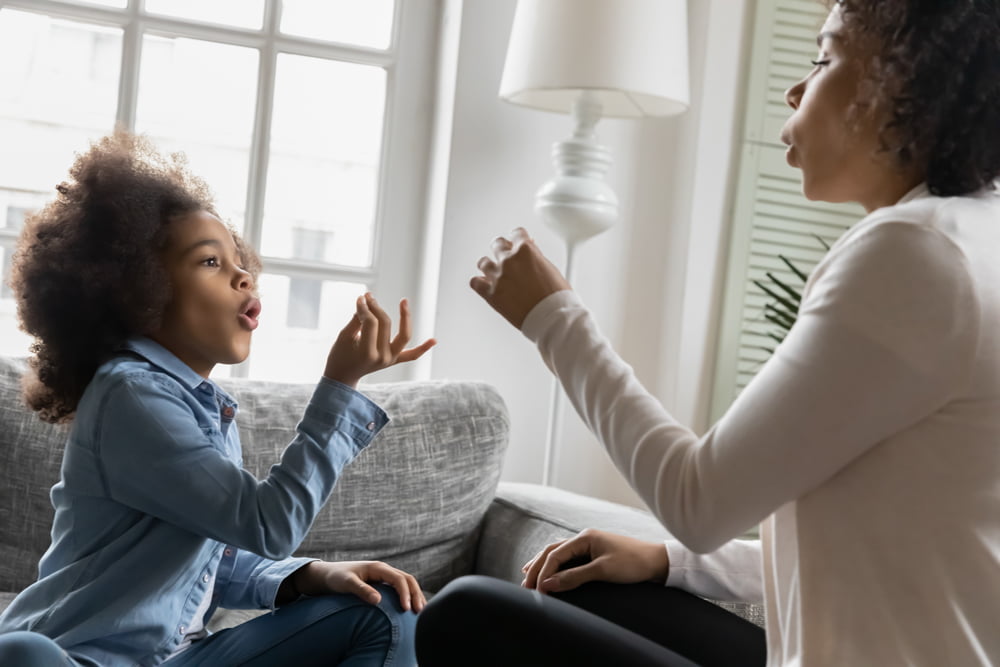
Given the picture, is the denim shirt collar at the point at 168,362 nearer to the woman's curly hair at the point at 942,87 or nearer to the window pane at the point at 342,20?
the woman's curly hair at the point at 942,87

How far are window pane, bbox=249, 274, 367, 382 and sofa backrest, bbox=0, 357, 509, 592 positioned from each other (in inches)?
21.6

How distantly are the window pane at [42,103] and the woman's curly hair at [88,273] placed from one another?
3.39 feet

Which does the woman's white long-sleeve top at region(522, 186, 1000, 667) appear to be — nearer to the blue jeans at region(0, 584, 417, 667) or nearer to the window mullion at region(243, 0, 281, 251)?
the blue jeans at region(0, 584, 417, 667)

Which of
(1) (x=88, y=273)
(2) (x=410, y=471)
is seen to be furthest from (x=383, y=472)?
(1) (x=88, y=273)

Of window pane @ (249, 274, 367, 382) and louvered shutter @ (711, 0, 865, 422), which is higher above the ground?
louvered shutter @ (711, 0, 865, 422)

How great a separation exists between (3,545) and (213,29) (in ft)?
3.97

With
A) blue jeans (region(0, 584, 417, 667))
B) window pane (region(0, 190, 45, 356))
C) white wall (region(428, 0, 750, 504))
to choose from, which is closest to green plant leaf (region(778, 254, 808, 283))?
white wall (region(428, 0, 750, 504))

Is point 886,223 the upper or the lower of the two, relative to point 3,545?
upper

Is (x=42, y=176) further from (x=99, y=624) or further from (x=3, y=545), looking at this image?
(x=99, y=624)

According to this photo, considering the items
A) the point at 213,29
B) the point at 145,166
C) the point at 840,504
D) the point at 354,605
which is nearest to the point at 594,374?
the point at 840,504

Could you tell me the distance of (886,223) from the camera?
2.72ft

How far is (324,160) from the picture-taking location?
249cm

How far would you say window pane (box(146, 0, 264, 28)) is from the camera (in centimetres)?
237

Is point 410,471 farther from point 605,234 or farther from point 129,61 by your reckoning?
point 129,61
